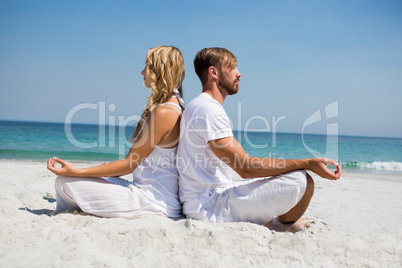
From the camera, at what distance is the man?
2.72 m

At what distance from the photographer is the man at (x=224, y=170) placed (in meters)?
2.72

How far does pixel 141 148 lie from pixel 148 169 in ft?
0.85

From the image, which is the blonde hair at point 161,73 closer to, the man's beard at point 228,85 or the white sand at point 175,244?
the man's beard at point 228,85

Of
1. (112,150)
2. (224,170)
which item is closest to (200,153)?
(224,170)

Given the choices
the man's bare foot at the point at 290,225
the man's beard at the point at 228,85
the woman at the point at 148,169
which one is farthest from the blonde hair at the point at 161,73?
the man's bare foot at the point at 290,225

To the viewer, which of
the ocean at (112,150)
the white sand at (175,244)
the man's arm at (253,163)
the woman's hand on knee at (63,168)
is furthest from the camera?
the ocean at (112,150)

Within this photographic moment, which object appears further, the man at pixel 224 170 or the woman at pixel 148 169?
the woman at pixel 148 169

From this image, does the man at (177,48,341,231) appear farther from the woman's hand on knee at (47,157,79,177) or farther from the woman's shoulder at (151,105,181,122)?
the woman's hand on knee at (47,157,79,177)

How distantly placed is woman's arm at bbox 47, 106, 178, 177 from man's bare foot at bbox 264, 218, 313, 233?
1.23 metres

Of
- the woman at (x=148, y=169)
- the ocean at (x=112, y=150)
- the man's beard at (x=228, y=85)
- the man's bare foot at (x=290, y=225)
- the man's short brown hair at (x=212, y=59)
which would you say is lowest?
the ocean at (x=112, y=150)

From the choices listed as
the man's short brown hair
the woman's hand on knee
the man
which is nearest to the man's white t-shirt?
the man

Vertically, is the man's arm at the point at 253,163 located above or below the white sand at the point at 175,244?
above

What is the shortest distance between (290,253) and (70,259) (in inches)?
55.9

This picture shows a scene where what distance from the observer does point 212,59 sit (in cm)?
300
